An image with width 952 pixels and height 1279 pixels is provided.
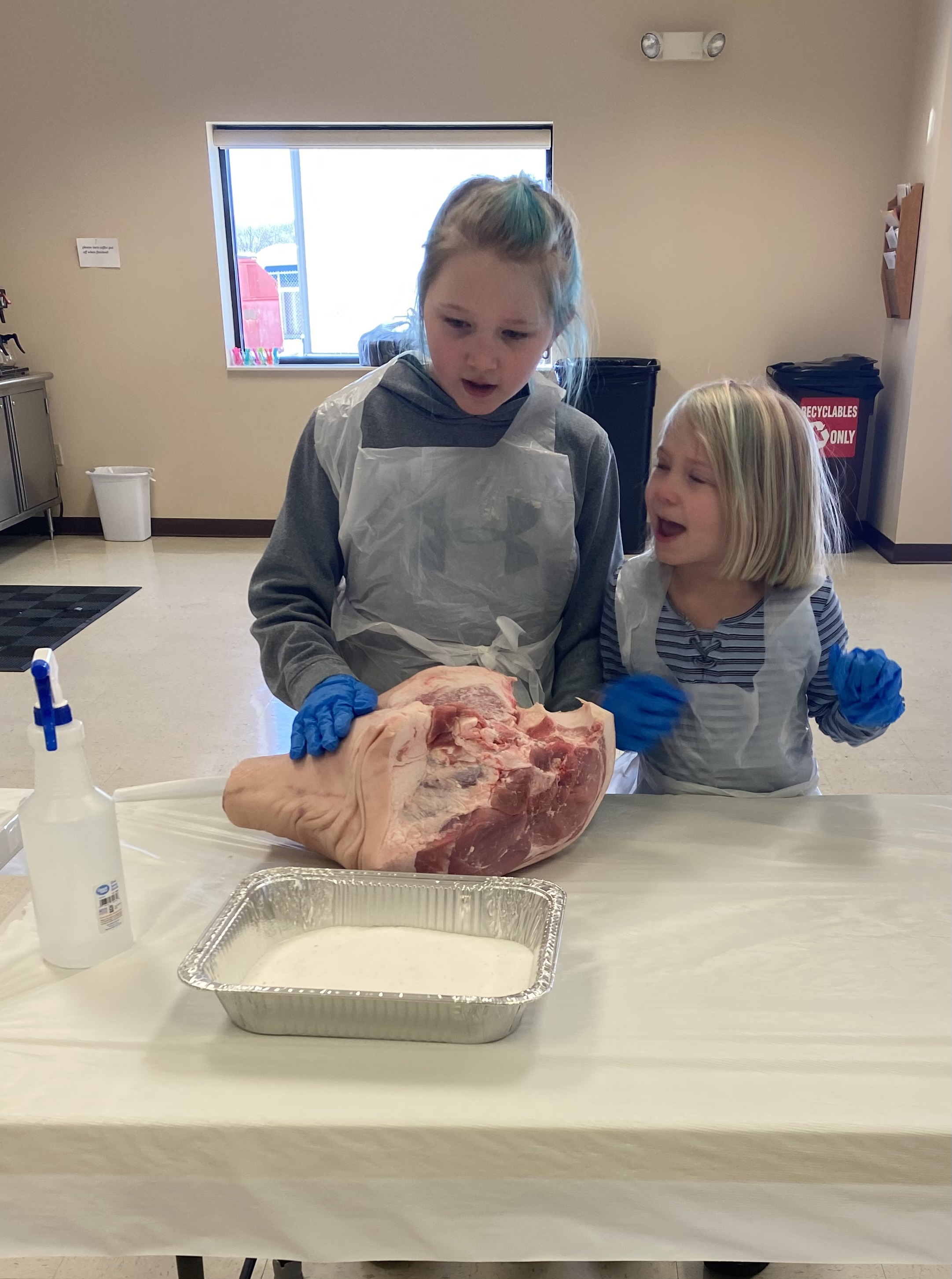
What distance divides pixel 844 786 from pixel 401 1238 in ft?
6.76

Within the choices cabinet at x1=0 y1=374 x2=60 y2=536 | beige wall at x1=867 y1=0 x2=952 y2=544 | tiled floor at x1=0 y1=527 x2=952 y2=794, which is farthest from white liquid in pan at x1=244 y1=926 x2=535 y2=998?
cabinet at x1=0 y1=374 x2=60 y2=536

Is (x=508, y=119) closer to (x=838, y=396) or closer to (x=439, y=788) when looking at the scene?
(x=838, y=396)

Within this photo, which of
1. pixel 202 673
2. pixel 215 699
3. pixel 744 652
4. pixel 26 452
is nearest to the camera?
pixel 744 652

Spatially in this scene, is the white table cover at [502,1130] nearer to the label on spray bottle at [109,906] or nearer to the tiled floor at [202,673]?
the label on spray bottle at [109,906]

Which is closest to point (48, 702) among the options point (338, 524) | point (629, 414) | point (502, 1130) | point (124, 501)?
point (502, 1130)

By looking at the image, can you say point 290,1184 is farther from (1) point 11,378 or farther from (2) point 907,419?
(1) point 11,378

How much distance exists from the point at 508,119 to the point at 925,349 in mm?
2203

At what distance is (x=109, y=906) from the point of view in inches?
34.6

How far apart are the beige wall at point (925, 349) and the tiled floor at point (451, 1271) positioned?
3.91 meters

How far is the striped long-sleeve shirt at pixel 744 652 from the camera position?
4.40 feet

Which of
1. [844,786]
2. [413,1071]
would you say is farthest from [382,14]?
[413,1071]

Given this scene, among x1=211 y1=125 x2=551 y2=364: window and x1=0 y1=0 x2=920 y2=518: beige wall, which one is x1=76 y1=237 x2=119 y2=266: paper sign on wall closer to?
x1=0 y1=0 x2=920 y2=518: beige wall

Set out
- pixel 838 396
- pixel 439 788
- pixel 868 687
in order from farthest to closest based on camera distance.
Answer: pixel 838 396
pixel 868 687
pixel 439 788

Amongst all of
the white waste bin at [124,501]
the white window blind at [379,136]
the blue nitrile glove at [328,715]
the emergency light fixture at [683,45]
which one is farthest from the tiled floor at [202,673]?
the emergency light fixture at [683,45]
